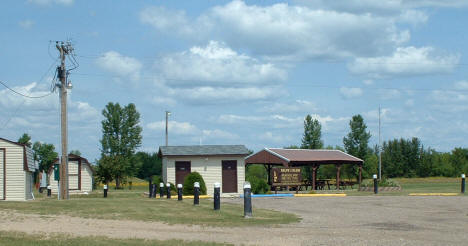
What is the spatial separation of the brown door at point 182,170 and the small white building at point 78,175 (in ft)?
45.5

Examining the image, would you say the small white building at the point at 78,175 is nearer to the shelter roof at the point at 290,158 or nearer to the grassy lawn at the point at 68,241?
the shelter roof at the point at 290,158

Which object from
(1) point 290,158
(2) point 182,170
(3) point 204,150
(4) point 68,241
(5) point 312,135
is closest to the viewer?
(4) point 68,241

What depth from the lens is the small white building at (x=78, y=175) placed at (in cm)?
4797

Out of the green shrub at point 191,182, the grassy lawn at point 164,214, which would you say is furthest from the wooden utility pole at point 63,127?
the grassy lawn at point 164,214

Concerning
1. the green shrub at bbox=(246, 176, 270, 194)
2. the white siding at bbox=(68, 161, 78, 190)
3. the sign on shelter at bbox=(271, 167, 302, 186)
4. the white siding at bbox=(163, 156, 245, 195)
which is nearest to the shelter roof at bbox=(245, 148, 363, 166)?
the sign on shelter at bbox=(271, 167, 302, 186)

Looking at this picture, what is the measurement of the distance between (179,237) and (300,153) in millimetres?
33022

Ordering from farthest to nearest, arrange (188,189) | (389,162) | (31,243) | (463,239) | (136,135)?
(389,162), (136,135), (188,189), (463,239), (31,243)

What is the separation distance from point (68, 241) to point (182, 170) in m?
25.4

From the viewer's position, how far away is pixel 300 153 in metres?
44.8

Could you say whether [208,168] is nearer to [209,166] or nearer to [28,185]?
[209,166]

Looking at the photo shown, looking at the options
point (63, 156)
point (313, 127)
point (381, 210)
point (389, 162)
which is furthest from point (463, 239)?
point (389, 162)

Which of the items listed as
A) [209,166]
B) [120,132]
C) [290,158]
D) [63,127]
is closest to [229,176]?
[209,166]

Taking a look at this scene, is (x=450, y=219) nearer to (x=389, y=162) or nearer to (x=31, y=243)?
(x=31, y=243)

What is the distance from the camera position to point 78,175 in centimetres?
4831
